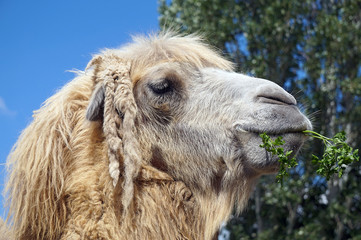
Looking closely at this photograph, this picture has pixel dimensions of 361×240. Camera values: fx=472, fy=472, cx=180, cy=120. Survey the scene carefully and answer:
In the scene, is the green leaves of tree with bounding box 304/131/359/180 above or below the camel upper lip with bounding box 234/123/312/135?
below

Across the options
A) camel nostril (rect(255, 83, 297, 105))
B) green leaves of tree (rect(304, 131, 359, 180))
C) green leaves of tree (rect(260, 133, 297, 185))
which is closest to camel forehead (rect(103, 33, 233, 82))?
camel nostril (rect(255, 83, 297, 105))

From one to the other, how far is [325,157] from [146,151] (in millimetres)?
1332

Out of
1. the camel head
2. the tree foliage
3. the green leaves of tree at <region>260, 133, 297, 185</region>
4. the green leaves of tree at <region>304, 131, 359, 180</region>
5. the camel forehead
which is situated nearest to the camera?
the green leaves of tree at <region>260, 133, 297, 185</region>

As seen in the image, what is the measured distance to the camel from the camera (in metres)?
3.15

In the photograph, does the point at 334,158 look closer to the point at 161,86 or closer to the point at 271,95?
the point at 271,95

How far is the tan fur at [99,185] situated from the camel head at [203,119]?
0.18ft

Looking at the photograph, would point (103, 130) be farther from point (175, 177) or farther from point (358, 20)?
point (358, 20)

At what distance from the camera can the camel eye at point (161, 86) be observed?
3.48 meters

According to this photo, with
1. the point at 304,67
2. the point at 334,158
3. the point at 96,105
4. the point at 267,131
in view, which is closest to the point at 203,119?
the point at 267,131

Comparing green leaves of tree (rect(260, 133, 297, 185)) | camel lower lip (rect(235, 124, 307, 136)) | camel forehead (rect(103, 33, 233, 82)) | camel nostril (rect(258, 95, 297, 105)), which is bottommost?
green leaves of tree (rect(260, 133, 297, 185))

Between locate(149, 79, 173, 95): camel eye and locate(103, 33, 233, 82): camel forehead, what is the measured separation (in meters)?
0.15

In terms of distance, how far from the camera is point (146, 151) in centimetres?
339

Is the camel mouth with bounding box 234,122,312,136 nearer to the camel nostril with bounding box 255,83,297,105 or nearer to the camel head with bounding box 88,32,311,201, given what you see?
the camel head with bounding box 88,32,311,201

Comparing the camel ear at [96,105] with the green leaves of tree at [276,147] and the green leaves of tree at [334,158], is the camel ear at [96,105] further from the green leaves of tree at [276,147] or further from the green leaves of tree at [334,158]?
the green leaves of tree at [334,158]
